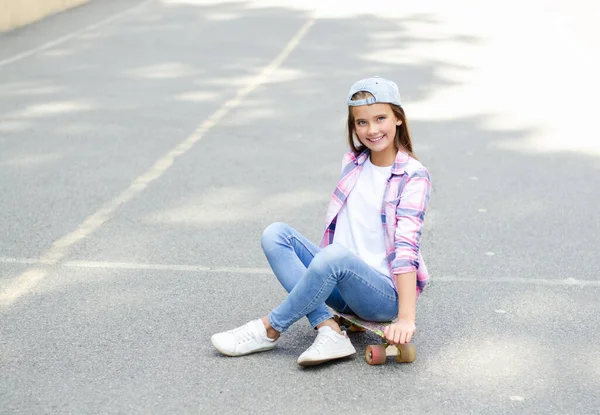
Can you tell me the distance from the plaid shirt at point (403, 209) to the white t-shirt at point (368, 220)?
0.03 metres

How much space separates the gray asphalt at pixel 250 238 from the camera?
393cm

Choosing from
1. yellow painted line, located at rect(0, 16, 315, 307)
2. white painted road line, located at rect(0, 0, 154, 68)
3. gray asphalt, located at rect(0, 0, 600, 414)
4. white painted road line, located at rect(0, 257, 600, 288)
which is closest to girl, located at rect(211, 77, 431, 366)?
gray asphalt, located at rect(0, 0, 600, 414)

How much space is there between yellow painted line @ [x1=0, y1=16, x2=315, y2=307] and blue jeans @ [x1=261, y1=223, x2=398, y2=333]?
1306 mm

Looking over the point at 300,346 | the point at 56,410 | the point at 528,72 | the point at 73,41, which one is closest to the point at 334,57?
the point at 528,72

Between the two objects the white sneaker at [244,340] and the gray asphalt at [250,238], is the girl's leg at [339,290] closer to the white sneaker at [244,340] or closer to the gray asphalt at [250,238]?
the white sneaker at [244,340]

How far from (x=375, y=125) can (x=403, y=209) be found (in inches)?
13.2

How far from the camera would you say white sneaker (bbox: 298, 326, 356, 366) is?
404cm

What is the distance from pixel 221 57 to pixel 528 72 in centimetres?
341

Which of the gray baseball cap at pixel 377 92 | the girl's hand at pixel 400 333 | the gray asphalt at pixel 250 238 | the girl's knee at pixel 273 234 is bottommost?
the gray asphalt at pixel 250 238

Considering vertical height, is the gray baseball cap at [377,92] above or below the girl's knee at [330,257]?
above

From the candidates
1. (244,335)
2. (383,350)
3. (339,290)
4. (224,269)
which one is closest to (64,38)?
(224,269)

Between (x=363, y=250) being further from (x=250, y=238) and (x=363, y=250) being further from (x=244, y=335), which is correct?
(x=250, y=238)

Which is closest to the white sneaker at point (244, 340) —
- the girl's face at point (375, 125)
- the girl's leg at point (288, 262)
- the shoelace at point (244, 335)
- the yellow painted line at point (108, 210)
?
the shoelace at point (244, 335)

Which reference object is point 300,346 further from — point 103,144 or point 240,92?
point 240,92
